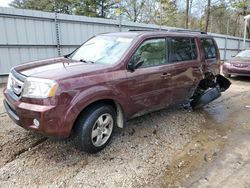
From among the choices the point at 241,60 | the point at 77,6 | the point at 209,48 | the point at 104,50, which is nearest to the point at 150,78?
the point at 104,50

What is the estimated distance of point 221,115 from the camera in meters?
5.68

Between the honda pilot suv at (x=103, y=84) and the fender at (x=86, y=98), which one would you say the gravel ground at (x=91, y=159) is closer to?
the honda pilot suv at (x=103, y=84)

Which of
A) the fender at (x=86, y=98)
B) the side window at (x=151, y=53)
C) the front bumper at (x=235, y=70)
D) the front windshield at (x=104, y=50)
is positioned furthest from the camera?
the front bumper at (x=235, y=70)

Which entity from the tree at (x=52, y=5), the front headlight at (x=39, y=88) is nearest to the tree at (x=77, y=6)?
the tree at (x=52, y=5)

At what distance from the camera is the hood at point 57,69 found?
10.3 ft

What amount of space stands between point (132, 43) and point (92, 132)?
1586mm

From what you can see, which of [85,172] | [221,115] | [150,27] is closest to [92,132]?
[85,172]

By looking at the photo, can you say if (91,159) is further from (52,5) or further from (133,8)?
(52,5)

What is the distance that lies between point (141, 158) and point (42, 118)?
1.52 meters

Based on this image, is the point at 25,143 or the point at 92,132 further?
the point at 25,143

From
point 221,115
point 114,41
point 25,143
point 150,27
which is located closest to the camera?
point 25,143

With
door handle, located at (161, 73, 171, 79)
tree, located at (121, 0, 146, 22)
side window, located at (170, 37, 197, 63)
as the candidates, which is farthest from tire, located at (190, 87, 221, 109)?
tree, located at (121, 0, 146, 22)

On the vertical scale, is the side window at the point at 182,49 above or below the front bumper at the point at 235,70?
above

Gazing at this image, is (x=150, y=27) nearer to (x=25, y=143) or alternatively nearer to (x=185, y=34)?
(x=185, y=34)
